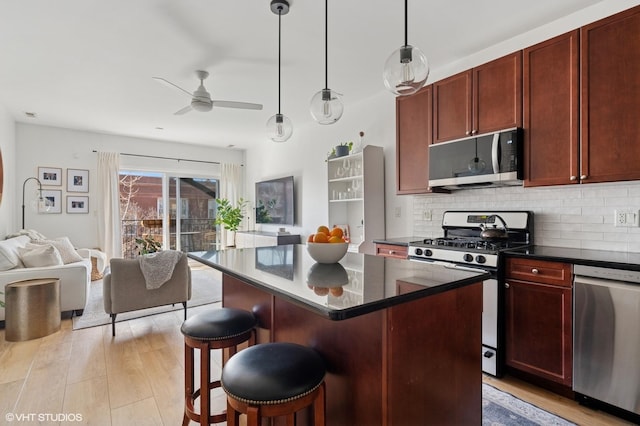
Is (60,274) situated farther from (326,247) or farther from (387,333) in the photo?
(387,333)

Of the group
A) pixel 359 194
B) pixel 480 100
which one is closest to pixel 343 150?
pixel 359 194

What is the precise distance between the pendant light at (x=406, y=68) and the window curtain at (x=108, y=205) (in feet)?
19.3

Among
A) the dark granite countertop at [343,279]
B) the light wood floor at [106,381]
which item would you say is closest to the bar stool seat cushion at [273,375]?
the dark granite countertop at [343,279]

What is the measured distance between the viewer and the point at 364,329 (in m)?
1.15

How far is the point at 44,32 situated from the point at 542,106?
388cm

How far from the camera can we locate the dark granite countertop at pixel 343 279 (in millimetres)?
987

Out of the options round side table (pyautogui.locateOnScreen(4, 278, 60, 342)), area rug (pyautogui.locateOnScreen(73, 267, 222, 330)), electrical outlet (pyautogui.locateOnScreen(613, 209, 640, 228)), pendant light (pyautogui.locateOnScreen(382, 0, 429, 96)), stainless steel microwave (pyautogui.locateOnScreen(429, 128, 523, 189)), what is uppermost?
pendant light (pyautogui.locateOnScreen(382, 0, 429, 96))

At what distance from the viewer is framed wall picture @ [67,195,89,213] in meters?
5.58

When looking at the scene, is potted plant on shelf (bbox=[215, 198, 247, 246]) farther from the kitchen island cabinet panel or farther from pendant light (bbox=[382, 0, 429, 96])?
pendant light (bbox=[382, 0, 429, 96])

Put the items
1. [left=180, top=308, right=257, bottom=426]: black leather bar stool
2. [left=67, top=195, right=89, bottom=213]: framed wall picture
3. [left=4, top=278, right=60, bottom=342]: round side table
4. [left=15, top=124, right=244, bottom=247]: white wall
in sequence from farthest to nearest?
[left=67, top=195, right=89, bottom=213]: framed wall picture < [left=15, top=124, right=244, bottom=247]: white wall < [left=4, top=278, right=60, bottom=342]: round side table < [left=180, top=308, right=257, bottom=426]: black leather bar stool

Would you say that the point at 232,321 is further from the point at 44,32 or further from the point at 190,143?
the point at 190,143

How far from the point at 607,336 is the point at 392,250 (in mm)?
1593

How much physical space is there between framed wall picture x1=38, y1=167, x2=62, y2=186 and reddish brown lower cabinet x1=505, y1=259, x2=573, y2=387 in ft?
21.7

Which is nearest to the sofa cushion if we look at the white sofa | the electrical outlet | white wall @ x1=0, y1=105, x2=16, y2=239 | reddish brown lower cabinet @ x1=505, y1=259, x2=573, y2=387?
the white sofa
